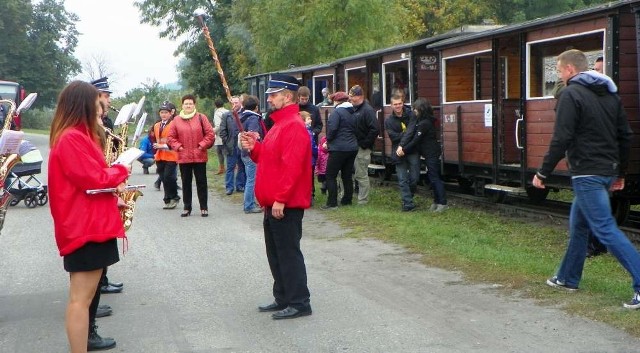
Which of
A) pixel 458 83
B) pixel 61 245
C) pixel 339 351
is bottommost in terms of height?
pixel 339 351

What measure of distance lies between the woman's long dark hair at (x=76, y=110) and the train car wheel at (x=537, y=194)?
9.21 metres

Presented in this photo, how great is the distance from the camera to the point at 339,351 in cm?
635

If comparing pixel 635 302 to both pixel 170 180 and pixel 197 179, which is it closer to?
pixel 197 179

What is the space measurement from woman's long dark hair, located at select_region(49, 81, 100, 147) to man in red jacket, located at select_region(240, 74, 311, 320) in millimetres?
1647

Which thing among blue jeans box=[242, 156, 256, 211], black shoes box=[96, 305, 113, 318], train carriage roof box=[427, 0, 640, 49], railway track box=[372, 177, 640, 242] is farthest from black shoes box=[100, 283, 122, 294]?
train carriage roof box=[427, 0, 640, 49]

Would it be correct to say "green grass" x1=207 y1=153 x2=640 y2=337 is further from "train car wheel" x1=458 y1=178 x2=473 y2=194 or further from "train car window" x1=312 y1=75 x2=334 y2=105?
"train car window" x1=312 y1=75 x2=334 y2=105

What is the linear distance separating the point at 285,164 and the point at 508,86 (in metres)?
7.55

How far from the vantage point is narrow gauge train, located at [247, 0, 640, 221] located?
10.7m

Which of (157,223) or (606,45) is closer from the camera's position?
(606,45)

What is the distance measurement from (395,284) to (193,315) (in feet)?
6.48

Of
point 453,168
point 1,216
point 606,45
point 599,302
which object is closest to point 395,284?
point 599,302

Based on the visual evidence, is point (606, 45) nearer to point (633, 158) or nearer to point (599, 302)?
point (633, 158)

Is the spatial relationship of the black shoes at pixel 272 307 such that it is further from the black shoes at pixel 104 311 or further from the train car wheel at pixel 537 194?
the train car wheel at pixel 537 194

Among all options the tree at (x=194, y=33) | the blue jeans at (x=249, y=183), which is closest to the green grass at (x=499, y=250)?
the blue jeans at (x=249, y=183)
